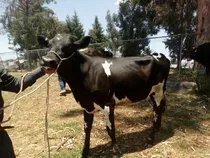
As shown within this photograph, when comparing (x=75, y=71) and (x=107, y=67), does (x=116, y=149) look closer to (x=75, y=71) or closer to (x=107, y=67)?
(x=107, y=67)

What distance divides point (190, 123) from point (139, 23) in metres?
29.6

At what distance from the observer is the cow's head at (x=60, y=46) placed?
350 centimetres

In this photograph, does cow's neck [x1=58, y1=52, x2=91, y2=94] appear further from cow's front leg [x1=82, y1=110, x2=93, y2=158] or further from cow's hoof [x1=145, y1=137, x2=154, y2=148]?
cow's hoof [x1=145, y1=137, x2=154, y2=148]

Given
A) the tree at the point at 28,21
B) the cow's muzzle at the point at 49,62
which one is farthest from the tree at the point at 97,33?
the cow's muzzle at the point at 49,62

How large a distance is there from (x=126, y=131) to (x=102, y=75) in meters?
1.90

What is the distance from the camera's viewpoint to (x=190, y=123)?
5965 mm

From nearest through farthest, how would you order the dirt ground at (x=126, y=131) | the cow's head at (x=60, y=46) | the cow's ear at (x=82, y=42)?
A: the cow's head at (x=60, y=46)
the cow's ear at (x=82, y=42)
the dirt ground at (x=126, y=131)

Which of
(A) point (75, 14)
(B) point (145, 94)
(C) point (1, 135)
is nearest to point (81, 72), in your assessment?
(B) point (145, 94)

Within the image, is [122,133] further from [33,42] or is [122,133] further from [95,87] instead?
[33,42]

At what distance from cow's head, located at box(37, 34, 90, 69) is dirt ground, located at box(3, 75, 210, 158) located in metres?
1.41

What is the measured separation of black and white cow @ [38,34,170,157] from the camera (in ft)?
12.4

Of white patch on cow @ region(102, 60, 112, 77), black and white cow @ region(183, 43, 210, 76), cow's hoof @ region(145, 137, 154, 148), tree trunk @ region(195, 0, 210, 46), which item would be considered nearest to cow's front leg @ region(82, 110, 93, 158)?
white patch on cow @ region(102, 60, 112, 77)

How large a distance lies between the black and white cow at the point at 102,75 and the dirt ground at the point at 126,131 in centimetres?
36

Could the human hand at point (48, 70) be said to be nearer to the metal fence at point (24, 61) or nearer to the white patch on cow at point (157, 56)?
the white patch on cow at point (157, 56)
